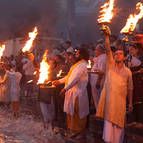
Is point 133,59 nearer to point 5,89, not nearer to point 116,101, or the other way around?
point 116,101

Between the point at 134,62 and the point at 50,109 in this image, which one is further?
the point at 50,109

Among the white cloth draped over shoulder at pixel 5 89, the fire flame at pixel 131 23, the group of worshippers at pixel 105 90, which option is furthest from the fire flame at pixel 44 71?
the white cloth draped over shoulder at pixel 5 89

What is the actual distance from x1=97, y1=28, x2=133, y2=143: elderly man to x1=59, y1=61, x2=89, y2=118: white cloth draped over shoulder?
120cm

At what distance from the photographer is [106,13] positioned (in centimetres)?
450

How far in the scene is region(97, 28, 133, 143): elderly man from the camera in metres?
4.70

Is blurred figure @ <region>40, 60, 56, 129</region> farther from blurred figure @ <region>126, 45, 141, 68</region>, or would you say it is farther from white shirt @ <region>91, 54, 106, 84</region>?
blurred figure @ <region>126, 45, 141, 68</region>

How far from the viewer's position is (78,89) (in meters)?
6.07

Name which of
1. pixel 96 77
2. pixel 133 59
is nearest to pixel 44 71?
pixel 96 77

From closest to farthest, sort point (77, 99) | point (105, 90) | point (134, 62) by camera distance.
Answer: point (105, 90) → point (134, 62) → point (77, 99)

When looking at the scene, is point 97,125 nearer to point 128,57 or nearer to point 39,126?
point 128,57

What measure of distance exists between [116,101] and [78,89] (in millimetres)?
1523

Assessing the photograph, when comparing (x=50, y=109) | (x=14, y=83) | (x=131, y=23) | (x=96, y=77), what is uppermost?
(x=131, y=23)

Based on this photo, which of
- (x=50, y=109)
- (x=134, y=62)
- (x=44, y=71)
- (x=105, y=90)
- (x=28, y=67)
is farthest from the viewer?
(x=28, y=67)

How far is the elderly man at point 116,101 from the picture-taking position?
4.70 meters
